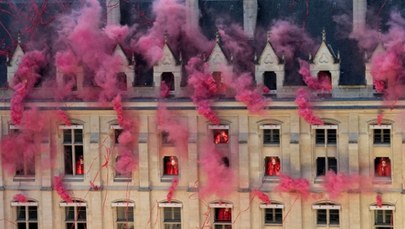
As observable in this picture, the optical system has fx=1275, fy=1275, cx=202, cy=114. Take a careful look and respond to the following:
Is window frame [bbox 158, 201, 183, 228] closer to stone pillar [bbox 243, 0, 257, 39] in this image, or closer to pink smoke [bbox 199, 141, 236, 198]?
pink smoke [bbox 199, 141, 236, 198]

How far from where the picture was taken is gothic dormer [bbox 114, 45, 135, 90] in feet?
222

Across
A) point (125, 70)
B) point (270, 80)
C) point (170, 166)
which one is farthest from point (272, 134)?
point (125, 70)

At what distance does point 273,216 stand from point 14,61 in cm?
1632

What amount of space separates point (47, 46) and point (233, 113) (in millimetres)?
11525

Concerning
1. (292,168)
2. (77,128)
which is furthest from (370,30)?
(77,128)

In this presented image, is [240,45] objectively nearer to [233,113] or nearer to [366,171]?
[233,113]

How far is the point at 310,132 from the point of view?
216 ft

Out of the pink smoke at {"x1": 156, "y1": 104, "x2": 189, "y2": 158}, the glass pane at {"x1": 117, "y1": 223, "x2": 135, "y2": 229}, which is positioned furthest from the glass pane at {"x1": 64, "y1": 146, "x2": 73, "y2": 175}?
the pink smoke at {"x1": 156, "y1": 104, "x2": 189, "y2": 158}

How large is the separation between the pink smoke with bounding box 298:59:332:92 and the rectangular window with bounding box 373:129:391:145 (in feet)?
10.9

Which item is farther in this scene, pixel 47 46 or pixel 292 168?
pixel 47 46

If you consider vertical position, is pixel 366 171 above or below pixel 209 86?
below

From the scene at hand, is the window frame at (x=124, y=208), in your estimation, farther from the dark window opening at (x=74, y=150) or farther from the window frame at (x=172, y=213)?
the dark window opening at (x=74, y=150)

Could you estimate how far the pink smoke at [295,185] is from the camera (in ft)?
215

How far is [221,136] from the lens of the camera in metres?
67.3
